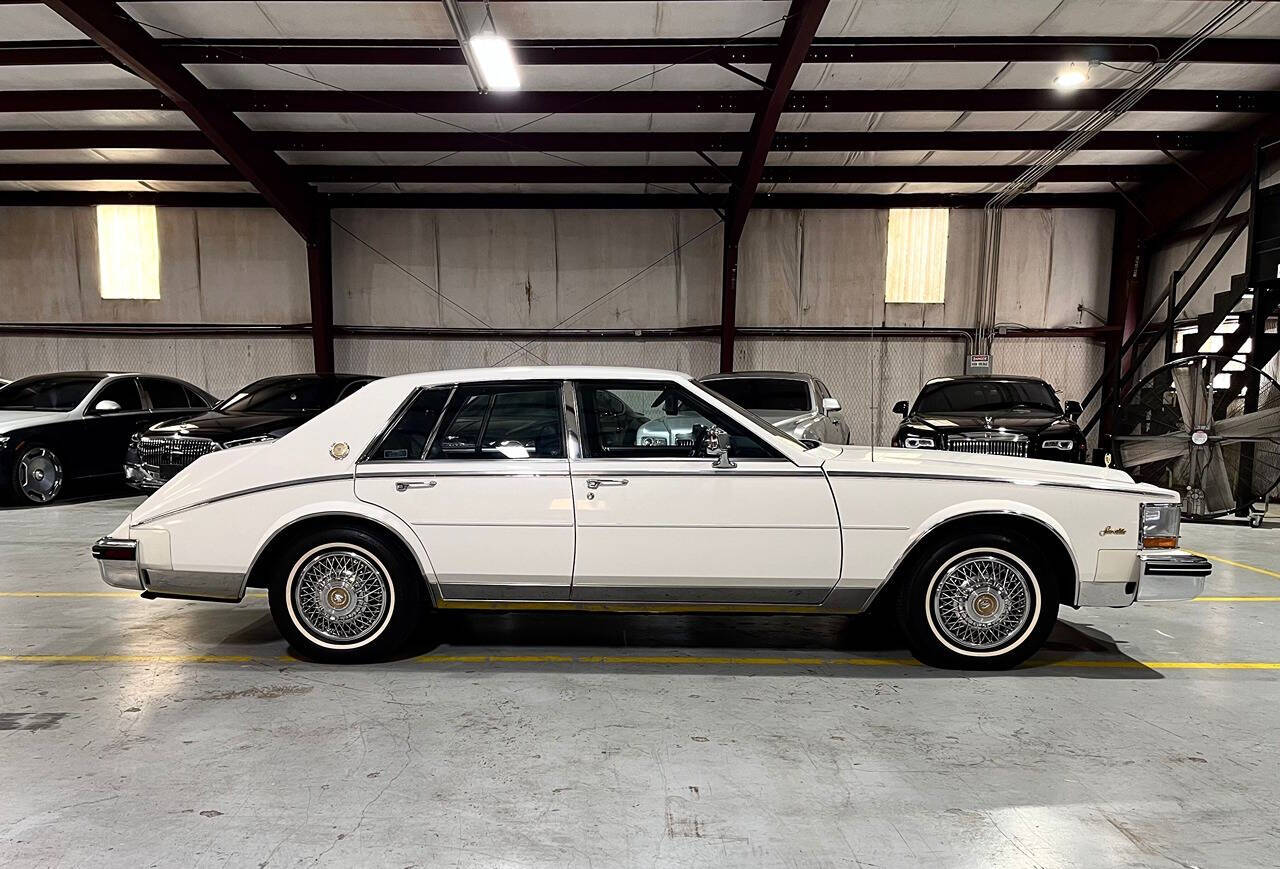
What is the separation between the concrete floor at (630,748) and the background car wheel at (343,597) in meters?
0.15

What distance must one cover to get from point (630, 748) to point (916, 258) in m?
12.4

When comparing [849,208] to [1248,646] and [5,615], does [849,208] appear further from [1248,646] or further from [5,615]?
[5,615]

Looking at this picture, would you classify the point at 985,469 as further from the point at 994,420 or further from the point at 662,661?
the point at 994,420

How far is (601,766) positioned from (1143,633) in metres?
3.56

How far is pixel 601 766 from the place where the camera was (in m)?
2.75

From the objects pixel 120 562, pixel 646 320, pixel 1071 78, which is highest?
pixel 1071 78

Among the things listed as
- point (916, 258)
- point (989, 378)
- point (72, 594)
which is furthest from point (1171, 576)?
point (916, 258)

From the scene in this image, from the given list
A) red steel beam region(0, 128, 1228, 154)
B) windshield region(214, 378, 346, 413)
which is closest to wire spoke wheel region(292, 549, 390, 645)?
windshield region(214, 378, 346, 413)

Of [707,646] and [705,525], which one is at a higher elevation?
[705,525]

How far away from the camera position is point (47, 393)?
881 centimetres

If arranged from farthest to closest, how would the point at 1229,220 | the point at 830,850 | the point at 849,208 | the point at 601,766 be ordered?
1. the point at 849,208
2. the point at 1229,220
3. the point at 601,766
4. the point at 830,850

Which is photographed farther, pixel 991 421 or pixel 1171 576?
pixel 991 421

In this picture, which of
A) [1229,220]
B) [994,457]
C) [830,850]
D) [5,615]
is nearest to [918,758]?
[830,850]

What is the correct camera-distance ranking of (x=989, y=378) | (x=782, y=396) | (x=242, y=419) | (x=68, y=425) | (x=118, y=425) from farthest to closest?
1. (x=989, y=378)
2. (x=118, y=425)
3. (x=782, y=396)
4. (x=68, y=425)
5. (x=242, y=419)
